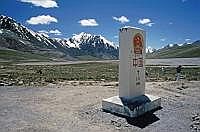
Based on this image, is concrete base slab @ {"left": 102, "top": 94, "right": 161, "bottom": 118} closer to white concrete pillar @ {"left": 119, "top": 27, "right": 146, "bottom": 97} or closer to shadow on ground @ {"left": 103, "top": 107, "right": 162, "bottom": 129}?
shadow on ground @ {"left": 103, "top": 107, "right": 162, "bottom": 129}

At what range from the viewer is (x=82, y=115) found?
49.5ft

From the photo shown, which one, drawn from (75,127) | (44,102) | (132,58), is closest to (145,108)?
(132,58)

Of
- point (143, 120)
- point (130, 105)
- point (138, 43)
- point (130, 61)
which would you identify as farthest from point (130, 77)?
point (143, 120)

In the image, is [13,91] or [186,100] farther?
[13,91]

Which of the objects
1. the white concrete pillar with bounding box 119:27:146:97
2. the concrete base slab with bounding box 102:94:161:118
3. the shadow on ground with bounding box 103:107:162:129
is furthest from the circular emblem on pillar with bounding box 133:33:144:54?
the shadow on ground with bounding box 103:107:162:129

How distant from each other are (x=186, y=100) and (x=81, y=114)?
8268 mm

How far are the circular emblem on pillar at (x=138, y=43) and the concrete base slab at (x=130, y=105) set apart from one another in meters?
2.82

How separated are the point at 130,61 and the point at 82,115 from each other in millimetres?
4090

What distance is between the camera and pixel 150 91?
77.0 feet

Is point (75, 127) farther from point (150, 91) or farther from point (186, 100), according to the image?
point (150, 91)

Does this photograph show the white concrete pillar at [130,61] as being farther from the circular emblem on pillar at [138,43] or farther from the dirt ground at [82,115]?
the dirt ground at [82,115]

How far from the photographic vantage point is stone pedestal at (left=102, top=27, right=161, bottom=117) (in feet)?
49.8

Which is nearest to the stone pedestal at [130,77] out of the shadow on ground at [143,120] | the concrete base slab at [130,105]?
the concrete base slab at [130,105]

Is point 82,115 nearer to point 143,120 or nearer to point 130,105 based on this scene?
point 130,105
